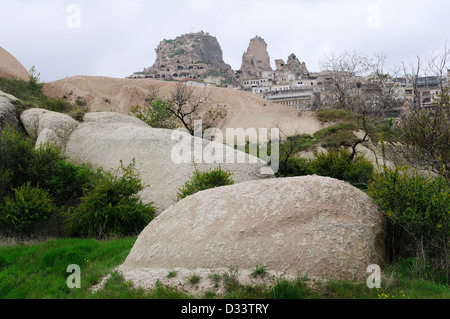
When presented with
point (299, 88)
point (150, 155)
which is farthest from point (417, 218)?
point (299, 88)

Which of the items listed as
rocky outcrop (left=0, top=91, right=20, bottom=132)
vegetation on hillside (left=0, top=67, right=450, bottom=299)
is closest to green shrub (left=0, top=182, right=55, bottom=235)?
vegetation on hillside (left=0, top=67, right=450, bottom=299)

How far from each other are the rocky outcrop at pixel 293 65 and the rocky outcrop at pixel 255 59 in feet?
14.5

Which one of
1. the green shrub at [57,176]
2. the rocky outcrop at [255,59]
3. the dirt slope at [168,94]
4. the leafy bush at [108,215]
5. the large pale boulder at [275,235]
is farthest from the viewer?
the rocky outcrop at [255,59]

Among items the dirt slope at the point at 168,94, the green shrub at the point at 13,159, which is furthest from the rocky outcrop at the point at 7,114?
the dirt slope at the point at 168,94

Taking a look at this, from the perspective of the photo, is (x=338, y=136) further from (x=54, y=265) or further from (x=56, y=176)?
(x=54, y=265)

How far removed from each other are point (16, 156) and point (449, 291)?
10.9 metres

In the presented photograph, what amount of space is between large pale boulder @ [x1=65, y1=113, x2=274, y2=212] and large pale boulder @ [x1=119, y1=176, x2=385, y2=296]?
13.7 feet

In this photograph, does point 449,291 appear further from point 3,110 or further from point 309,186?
point 3,110

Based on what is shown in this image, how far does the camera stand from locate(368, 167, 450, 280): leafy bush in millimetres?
5516

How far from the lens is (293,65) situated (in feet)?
367

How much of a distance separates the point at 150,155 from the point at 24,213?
4.40m

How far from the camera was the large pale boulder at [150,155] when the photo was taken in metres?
11.4

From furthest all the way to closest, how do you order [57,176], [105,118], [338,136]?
[338,136]
[105,118]
[57,176]

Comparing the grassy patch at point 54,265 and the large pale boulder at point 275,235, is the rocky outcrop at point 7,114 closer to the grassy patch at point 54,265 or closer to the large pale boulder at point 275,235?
the grassy patch at point 54,265
